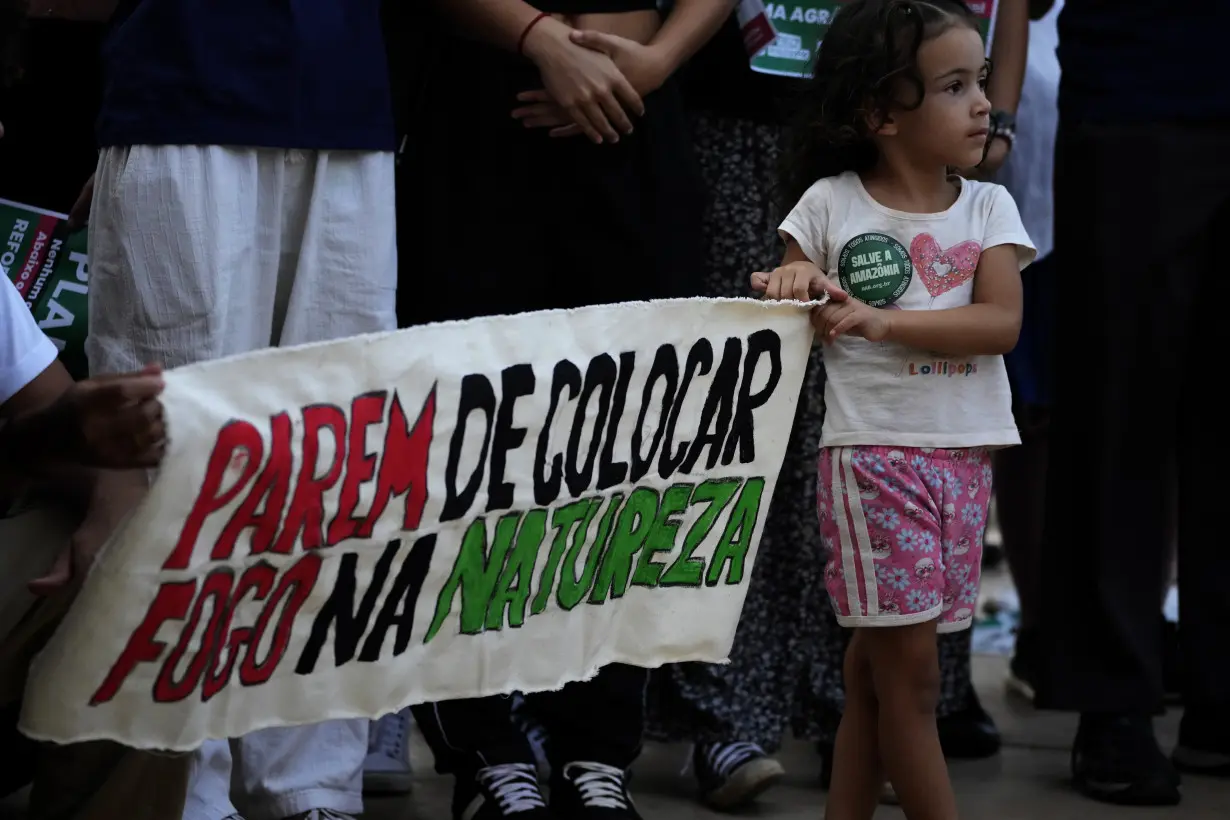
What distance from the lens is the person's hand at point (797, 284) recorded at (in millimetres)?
2457

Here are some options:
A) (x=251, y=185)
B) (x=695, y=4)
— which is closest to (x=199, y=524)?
(x=251, y=185)

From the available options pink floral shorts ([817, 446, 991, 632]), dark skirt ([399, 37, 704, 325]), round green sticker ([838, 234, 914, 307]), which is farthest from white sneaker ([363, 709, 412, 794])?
round green sticker ([838, 234, 914, 307])

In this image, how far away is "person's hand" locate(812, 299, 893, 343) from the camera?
95.4 inches

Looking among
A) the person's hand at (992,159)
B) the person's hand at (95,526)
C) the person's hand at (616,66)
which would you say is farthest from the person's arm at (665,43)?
the person's hand at (95,526)

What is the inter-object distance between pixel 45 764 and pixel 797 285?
3.87 ft

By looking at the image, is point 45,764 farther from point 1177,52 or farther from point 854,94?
point 1177,52

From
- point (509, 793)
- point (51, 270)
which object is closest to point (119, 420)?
point (51, 270)

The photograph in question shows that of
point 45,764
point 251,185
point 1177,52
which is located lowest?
point 45,764

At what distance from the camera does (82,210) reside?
2.84m

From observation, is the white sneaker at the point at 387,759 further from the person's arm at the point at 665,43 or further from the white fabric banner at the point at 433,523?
the person's arm at the point at 665,43

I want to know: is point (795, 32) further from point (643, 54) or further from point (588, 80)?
point (588, 80)

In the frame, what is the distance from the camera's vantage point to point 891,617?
2.49 m

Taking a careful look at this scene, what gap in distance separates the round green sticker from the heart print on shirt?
0.02m

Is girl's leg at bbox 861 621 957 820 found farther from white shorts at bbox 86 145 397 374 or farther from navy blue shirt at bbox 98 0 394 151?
navy blue shirt at bbox 98 0 394 151
